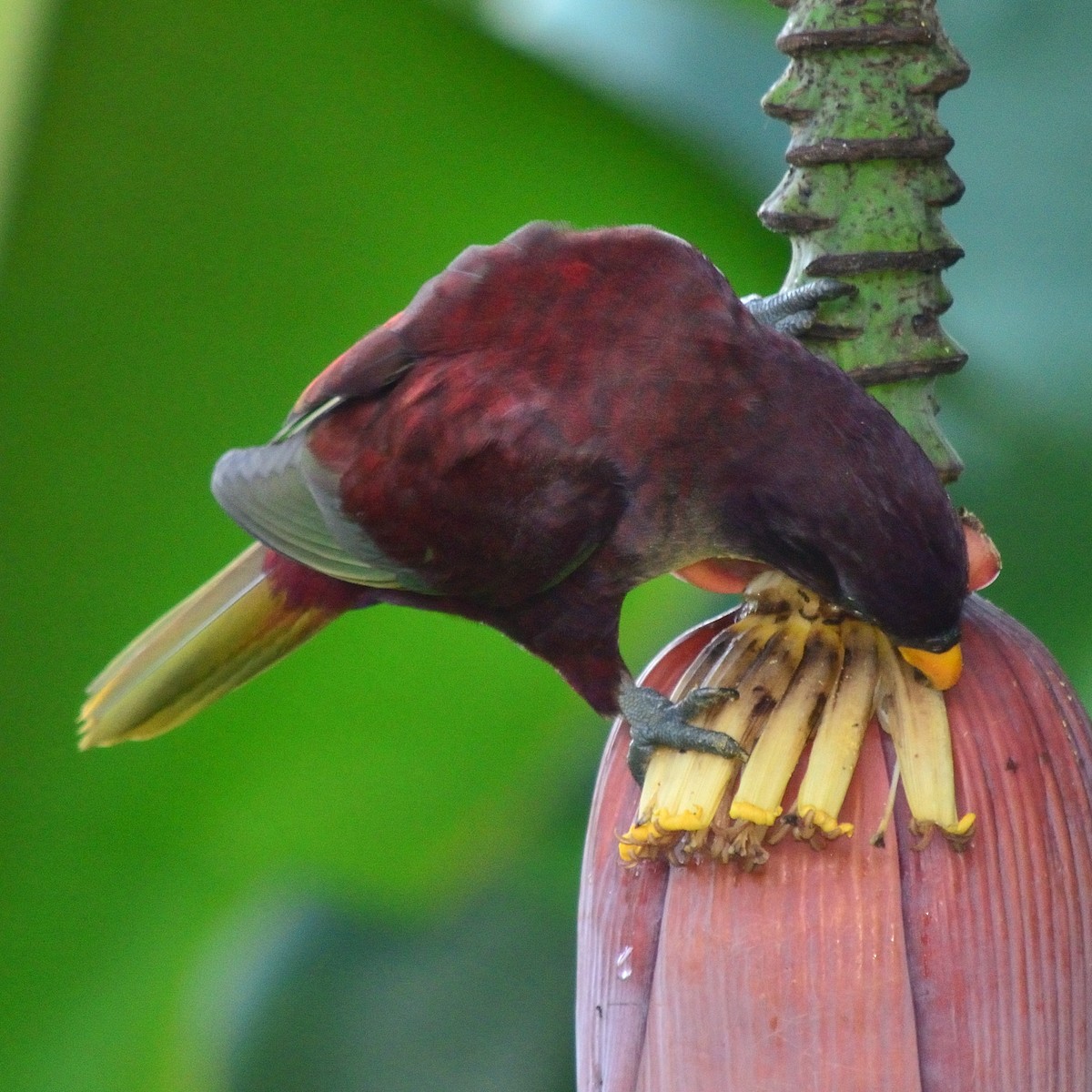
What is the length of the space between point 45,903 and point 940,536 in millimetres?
861

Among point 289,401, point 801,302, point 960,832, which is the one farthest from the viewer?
point 289,401

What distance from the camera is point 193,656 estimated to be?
1232mm

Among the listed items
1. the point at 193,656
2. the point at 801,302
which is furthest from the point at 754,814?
the point at 193,656

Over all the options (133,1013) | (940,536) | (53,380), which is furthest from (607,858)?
(133,1013)

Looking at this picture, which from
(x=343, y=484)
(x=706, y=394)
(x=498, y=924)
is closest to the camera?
(x=706, y=394)

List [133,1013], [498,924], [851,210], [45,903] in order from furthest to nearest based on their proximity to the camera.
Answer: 1. [498,924]
2. [133,1013]
3. [45,903]
4. [851,210]

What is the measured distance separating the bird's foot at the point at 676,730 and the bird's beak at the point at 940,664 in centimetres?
10

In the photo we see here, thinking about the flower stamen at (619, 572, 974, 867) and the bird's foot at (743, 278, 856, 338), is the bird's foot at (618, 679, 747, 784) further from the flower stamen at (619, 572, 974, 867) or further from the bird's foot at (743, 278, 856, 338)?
the bird's foot at (743, 278, 856, 338)

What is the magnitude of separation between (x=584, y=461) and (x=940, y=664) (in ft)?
1.15

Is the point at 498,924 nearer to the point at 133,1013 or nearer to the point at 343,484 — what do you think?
the point at 133,1013

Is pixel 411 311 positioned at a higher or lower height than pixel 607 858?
higher

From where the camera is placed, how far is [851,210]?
2.41 ft

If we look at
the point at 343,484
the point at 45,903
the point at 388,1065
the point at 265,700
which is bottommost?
the point at 388,1065

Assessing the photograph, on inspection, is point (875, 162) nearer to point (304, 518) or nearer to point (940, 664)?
point (940, 664)
